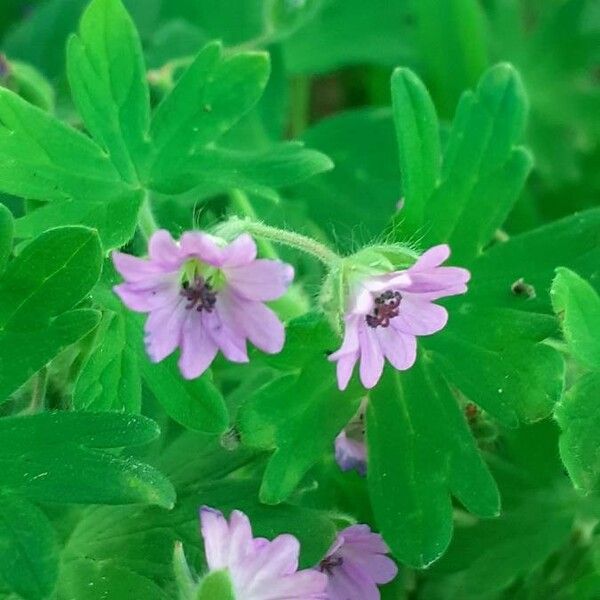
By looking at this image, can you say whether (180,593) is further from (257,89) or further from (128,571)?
(257,89)

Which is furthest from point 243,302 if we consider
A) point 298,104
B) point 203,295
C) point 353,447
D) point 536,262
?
point 298,104

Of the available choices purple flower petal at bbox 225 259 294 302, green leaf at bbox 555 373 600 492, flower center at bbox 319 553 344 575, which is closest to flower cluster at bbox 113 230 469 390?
purple flower petal at bbox 225 259 294 302

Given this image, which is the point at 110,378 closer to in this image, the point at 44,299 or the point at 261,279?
the point at 44,299

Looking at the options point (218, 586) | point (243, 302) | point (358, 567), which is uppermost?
point (243, 302)

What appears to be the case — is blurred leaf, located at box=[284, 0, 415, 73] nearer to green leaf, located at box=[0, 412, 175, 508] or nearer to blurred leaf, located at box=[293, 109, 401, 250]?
blurred leaf, located at box=[293, 109, 401, 250]

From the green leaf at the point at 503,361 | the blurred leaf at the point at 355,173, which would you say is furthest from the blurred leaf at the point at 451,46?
the green leaf at the point at 503,361

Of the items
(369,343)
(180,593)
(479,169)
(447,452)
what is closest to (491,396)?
(447,452)
